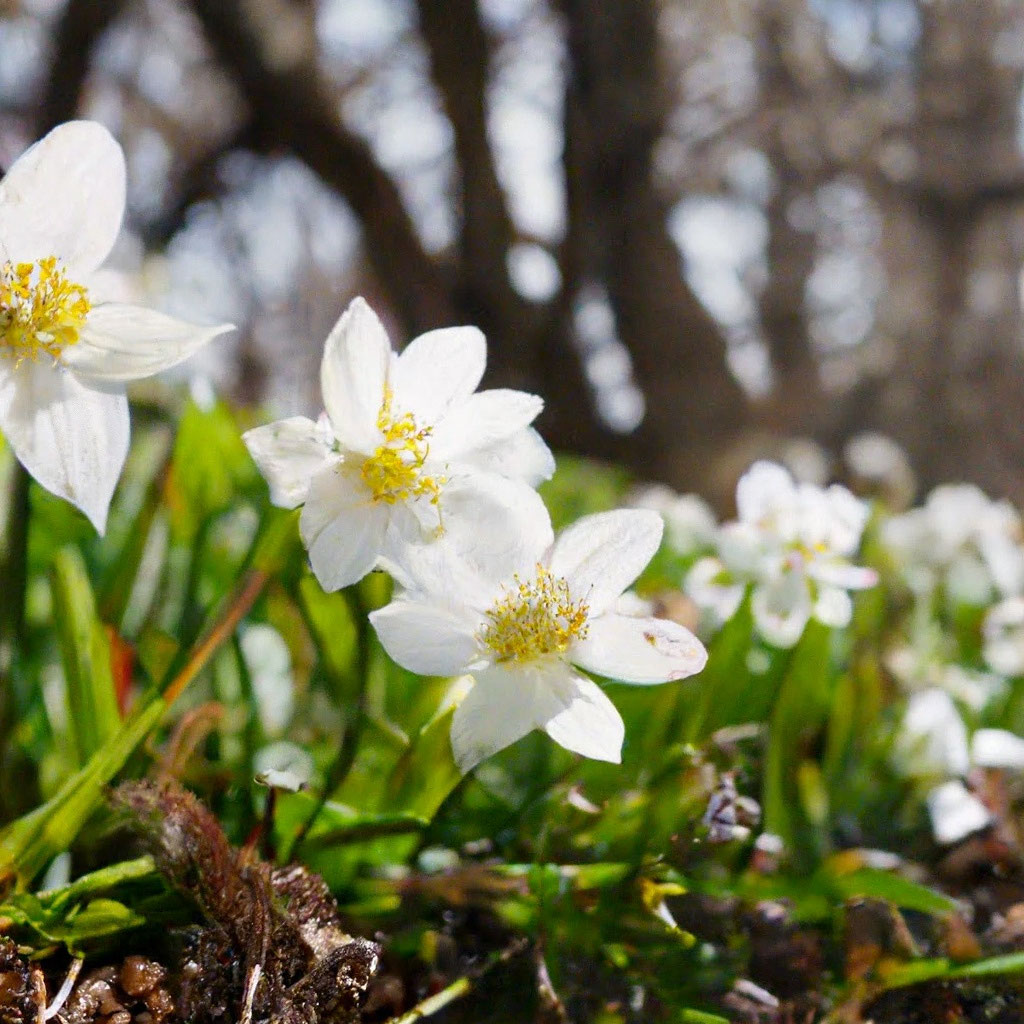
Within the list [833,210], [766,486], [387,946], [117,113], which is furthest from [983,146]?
[387,946]

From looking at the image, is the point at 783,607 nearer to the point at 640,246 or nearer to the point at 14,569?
the point at 14,569

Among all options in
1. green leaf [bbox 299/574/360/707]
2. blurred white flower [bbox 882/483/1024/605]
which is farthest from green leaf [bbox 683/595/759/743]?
blurred white flower [bbox 882/483/1024/605]

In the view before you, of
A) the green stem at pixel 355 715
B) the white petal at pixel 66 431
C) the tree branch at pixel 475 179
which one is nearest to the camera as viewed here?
the white petal at pixel 66 431

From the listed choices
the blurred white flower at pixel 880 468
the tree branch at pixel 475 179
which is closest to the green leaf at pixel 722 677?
the blurred white flower at pixel 880 468

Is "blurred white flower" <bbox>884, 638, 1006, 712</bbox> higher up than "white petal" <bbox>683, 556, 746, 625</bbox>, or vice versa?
"white petal" <bbox>683, 556, 746, 625</bbox>

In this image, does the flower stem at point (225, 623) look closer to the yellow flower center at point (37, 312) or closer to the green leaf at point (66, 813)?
the green leaf at point (66, 813)

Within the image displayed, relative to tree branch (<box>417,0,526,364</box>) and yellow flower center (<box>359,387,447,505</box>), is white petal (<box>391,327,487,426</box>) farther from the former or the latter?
tree branch (<box>417,0,526,364</box>)

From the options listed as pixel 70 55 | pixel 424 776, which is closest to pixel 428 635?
pixel 424 776
